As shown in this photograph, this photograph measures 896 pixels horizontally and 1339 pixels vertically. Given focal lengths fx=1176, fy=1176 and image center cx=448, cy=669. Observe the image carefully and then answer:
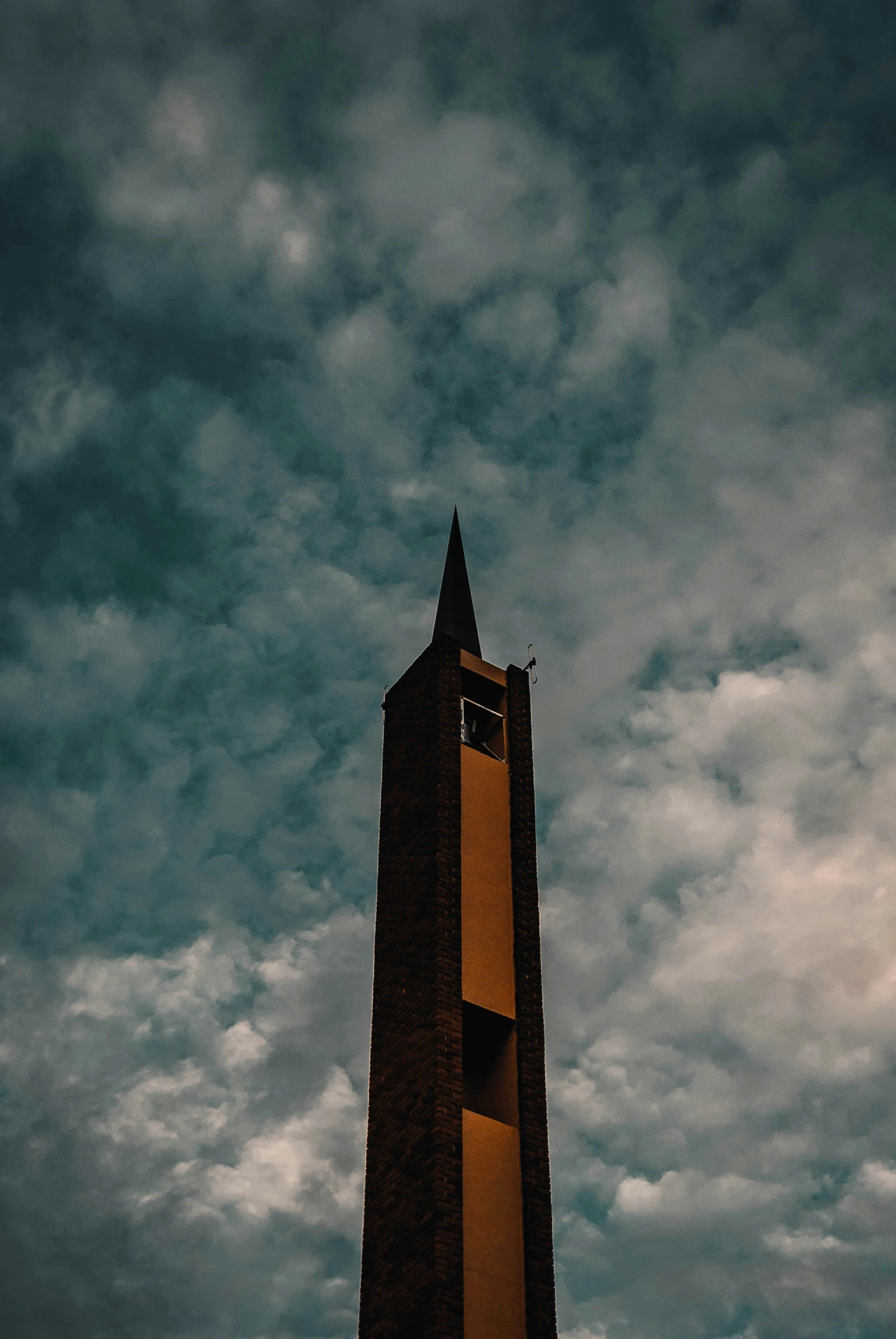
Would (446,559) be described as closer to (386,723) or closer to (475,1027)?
(386,723)

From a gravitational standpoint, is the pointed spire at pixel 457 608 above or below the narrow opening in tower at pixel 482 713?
above

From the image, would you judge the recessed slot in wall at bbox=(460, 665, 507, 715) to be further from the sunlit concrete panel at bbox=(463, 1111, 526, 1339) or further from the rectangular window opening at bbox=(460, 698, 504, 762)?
the sunlit concrete panel at bbox=(463, 1111, 526, 1339)

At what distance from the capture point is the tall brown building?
1622cm

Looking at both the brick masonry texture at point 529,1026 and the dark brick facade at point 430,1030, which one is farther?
the brick masonry texture at point 529,1026

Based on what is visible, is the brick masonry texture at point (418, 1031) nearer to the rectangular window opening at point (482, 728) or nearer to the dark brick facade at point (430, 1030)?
the dark brick facade at point (430, 1030)

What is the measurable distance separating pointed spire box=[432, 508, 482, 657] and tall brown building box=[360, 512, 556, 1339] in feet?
1.46

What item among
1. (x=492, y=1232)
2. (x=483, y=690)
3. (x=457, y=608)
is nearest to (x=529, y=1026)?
(x=492, y=1232)

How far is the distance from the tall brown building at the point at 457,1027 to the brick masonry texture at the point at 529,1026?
25 mm

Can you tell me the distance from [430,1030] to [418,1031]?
1.40 ft

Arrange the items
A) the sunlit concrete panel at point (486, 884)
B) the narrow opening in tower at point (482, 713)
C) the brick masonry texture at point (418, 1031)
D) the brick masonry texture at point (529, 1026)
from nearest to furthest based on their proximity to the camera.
A: the brick masonry texture at point (418, 1031)
the brick masonry texture at point (529, 1026)
the sunlit concrete panel at point (486, 884)
the narrow opening in tower at point (482, 713)

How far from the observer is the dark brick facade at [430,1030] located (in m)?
16.2

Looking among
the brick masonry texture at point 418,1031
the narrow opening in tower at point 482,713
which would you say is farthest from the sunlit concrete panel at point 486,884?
the narrow opening in tower at point 482,713

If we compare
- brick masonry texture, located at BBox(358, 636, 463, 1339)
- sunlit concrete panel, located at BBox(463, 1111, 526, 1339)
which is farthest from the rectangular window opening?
sunlit concrete panel, located at BBox(463, 1111, 526, 1339)

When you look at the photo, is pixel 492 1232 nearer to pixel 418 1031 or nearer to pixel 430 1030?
pixel 430 1030
